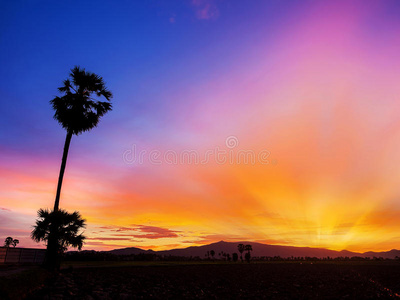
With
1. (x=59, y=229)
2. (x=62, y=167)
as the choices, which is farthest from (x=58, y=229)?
(x=62, y=167)

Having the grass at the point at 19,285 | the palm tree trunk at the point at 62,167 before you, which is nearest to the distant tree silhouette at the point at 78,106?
the palm tree trunk at the point at 62,167

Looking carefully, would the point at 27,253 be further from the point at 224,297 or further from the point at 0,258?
the point at 224,297

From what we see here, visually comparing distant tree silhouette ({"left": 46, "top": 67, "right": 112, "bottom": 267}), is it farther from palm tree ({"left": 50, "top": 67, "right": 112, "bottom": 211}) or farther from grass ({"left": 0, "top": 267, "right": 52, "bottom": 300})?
grass ({"left": 0, "top": 267, "right": 52, "bottom": 300})

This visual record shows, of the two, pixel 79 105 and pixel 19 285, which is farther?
pixel 79 105

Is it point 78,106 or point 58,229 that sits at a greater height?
point 78,106

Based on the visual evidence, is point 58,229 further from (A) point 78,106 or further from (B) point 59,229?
(A) point 78,106

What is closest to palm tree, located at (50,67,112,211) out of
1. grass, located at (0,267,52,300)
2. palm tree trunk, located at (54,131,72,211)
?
palm tree trunk, located at (54,131,72,211)

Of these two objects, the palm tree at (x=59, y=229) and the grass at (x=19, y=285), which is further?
the palm tree at (x=59, y=229)

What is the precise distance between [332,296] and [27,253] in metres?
32.6

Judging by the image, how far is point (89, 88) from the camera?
34.7m

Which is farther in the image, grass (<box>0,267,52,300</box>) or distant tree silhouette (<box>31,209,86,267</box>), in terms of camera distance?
distant tree silhouette (<box>31,209,86,267</box>)

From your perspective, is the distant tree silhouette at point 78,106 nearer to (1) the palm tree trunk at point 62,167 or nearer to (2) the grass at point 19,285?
(1) the palm tree trunk at point 62,167

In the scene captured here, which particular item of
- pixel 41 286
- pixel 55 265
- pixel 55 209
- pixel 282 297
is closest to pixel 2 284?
pixel 41 286

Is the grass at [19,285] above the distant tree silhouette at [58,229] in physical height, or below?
below
